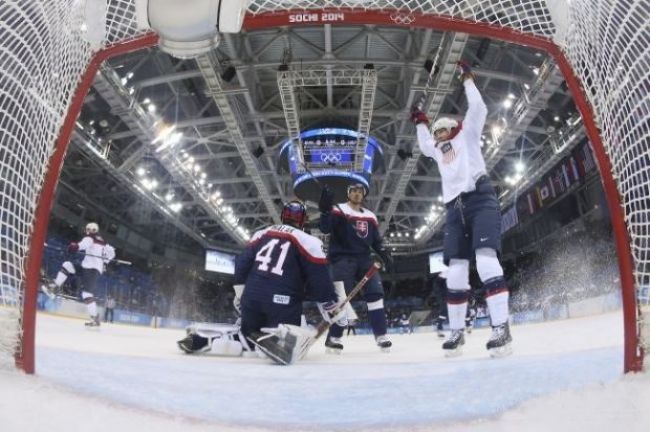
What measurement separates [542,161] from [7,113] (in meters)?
13.3

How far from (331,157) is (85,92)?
954 cm

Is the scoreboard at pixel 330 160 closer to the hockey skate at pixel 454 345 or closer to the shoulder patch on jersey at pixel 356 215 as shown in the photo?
the shoulder patch on jersey at pixel 356 215

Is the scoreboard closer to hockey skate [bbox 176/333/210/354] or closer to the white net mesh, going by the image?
hockey skate [bbox 176/333/210/354]

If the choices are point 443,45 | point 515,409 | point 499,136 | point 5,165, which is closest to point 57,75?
point 5,165

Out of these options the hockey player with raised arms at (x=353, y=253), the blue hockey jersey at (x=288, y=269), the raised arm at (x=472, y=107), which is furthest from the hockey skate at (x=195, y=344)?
the raised arm at (x=472, y=107)

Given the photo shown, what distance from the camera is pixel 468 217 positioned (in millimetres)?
2467

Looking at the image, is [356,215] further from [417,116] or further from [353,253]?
[417,116]

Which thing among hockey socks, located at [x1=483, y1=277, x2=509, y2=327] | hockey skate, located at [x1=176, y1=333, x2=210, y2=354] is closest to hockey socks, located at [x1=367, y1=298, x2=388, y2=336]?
hockey skate, located at [x1=176, y1=333, x2=210, y2=354]

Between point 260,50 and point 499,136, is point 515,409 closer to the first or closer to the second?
point 260,50

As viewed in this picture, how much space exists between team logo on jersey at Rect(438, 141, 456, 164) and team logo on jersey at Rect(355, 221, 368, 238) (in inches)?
47.0

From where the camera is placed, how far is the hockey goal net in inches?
51.8

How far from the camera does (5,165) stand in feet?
4.65

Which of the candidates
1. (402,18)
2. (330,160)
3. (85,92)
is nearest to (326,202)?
(402,18)

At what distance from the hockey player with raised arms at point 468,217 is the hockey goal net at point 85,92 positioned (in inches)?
29.3
